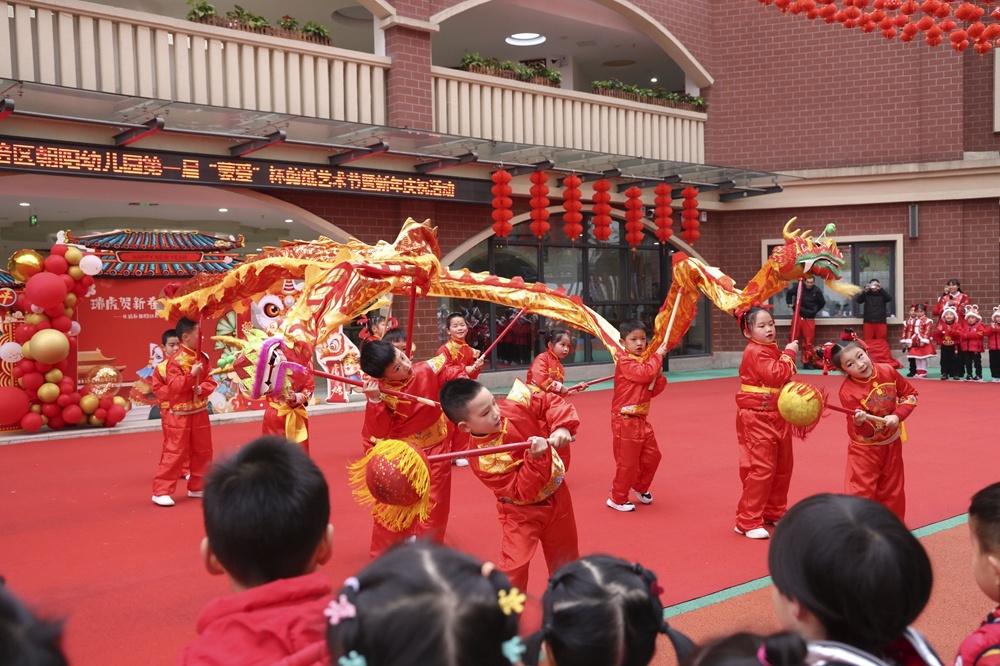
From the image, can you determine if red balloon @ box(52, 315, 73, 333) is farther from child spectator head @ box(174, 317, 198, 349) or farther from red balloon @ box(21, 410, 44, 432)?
child spectator head @ box(174, 317, 198, 349)

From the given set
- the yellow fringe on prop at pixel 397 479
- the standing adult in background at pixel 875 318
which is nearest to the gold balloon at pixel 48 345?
the yellow fringe on prop at pixel 397 479

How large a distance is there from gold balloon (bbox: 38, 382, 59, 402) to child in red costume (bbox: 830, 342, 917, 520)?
7.66m

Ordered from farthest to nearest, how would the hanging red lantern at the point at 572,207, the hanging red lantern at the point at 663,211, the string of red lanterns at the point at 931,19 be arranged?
the hanging red lantern at the point at 663,211
the hanging red lantern at the point at 572,207
the string of red lanterns at the point at 931,19

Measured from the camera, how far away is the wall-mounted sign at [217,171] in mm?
8805

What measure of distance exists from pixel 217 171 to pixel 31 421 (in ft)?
10.8

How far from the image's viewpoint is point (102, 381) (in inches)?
377

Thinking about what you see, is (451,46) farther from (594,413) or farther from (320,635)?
(320,635)

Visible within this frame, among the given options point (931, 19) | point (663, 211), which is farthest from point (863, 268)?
point (931, 19)

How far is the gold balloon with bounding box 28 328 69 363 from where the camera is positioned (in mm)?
8672

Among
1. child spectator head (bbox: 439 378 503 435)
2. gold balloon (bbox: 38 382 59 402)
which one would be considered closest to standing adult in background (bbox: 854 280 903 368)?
gold balloon (bbox: 38 382 59 402)

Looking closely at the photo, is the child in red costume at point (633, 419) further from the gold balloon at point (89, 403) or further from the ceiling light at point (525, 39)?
the ceiling light at point (525, 39)

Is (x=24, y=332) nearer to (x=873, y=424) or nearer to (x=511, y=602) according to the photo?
(x=873, y=424)

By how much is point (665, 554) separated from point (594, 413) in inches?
235

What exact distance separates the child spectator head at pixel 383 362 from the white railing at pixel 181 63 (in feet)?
21.0
